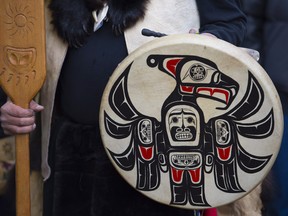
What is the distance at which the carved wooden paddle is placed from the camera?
6.47ft

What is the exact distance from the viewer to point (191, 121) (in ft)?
6.30

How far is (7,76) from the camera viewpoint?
1987mm

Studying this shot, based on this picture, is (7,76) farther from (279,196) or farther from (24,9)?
(279,196)

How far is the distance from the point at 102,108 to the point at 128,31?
0.27m

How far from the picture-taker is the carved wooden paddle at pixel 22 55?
1.97 meters

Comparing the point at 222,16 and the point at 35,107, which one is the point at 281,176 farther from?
the point at 35,107

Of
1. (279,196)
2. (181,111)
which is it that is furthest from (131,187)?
(279,196)

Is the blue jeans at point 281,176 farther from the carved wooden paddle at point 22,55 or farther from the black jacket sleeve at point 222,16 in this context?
the carved wooden paddle at point 22,55

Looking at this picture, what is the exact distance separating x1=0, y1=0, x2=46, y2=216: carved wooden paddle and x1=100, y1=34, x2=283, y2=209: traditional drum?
228mm

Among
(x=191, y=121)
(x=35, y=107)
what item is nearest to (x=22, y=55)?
(x=35, y=107)

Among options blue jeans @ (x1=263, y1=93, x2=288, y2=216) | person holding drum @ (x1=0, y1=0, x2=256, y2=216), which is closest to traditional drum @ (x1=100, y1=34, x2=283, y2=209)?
person holding drum @ (x1=0, y1=0, x2=256, y2=216)

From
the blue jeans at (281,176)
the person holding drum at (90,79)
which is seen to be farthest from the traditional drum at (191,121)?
the blue jeans at (281,176)

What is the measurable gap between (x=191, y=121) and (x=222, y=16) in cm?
38

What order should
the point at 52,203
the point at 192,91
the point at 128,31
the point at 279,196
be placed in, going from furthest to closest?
the point at 279,196 → the point at 52,203 → the point at 128,31 → the point at 192,91
